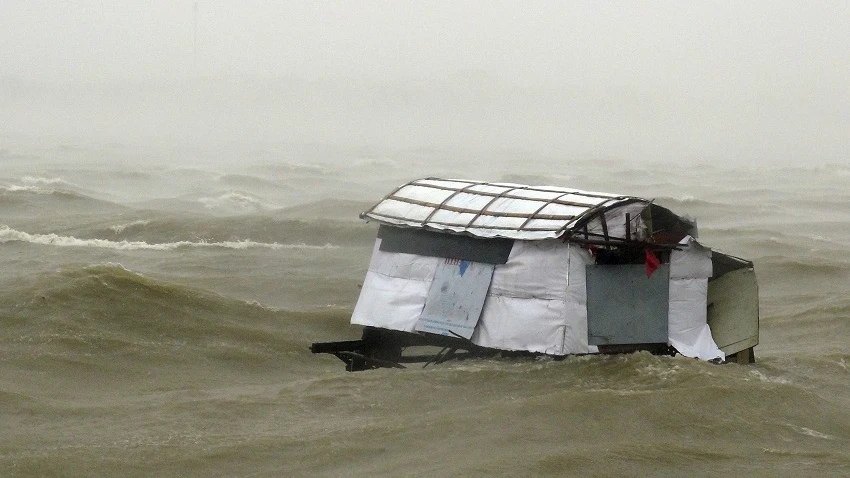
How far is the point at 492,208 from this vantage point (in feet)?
46.7

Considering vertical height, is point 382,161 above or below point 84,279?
above

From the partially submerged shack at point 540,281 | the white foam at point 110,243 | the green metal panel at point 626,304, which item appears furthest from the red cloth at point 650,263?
the white foam at point 110,243

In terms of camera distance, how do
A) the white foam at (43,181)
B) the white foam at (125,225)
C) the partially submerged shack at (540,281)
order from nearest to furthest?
the partially submerged shack at (540,281) → the white foam at (125,225) → the white foam at (43,181)

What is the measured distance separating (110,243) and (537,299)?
14379 mm

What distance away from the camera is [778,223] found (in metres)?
33.3

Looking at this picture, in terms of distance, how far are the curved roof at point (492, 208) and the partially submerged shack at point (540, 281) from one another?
0.07ft

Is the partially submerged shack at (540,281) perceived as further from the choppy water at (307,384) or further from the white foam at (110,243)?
the white foam at (110,243)

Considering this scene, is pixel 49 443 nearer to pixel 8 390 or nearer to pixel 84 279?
pixel 8 390

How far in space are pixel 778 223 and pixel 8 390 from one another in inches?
1043

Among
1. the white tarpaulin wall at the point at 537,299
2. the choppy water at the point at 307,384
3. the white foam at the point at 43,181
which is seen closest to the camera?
the choppy water at the point at 307,384

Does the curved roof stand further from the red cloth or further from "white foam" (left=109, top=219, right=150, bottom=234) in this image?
"white foam" (left=109, top=219, right=150, bottom=234)

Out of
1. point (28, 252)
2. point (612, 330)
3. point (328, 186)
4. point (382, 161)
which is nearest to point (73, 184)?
point (328, 186)

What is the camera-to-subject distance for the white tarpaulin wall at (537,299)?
13.1 meters

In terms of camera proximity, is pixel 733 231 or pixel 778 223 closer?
pixel 733 231
